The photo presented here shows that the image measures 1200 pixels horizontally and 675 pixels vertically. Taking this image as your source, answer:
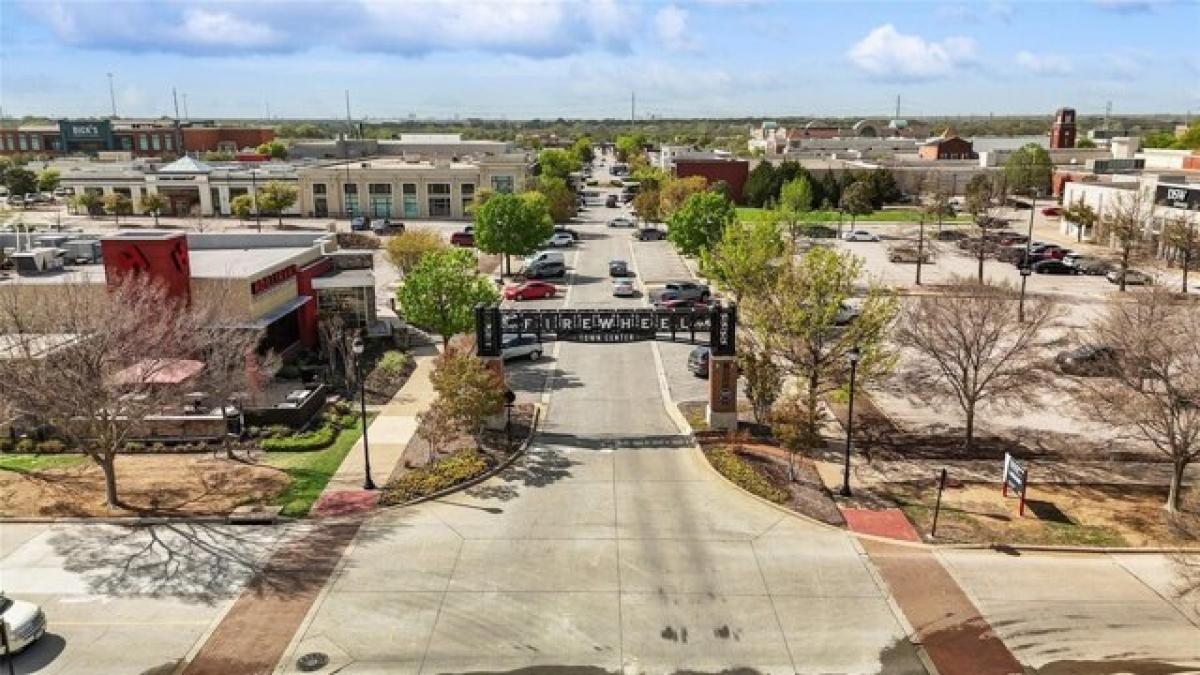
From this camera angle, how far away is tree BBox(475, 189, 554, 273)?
203 feet

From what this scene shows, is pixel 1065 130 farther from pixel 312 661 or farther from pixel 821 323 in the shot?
pixel 312 661

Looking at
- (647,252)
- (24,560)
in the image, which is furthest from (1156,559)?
(647,252)

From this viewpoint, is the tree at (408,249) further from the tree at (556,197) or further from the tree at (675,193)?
the tree at (675,193)

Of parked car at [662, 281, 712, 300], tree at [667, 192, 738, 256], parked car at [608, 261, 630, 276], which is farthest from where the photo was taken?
parked car at [608, 261, 630, 276]

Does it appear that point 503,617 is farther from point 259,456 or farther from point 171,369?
point 171,369

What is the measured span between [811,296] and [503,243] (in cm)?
3398

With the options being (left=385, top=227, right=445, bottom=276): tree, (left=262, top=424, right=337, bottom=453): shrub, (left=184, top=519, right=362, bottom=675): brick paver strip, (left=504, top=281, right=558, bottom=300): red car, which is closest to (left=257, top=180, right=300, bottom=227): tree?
(left=385, top=227, right=445, bottom=276): tree

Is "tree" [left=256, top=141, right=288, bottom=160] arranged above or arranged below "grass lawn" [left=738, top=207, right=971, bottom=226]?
above

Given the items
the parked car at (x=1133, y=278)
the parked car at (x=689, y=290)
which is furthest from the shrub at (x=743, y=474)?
the parked car at (x=1133, y=278)

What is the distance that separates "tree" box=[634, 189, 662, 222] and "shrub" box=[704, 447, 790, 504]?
58.6 meters

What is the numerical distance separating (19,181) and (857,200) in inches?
3870

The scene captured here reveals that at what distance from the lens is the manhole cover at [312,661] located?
19.0 m

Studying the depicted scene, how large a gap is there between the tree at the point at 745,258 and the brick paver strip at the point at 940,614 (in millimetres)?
16776

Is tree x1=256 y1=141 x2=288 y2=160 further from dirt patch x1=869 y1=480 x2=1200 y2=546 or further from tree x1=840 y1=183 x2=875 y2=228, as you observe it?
dirt patch x1=869 y1=480 x2=1200 y2=546
